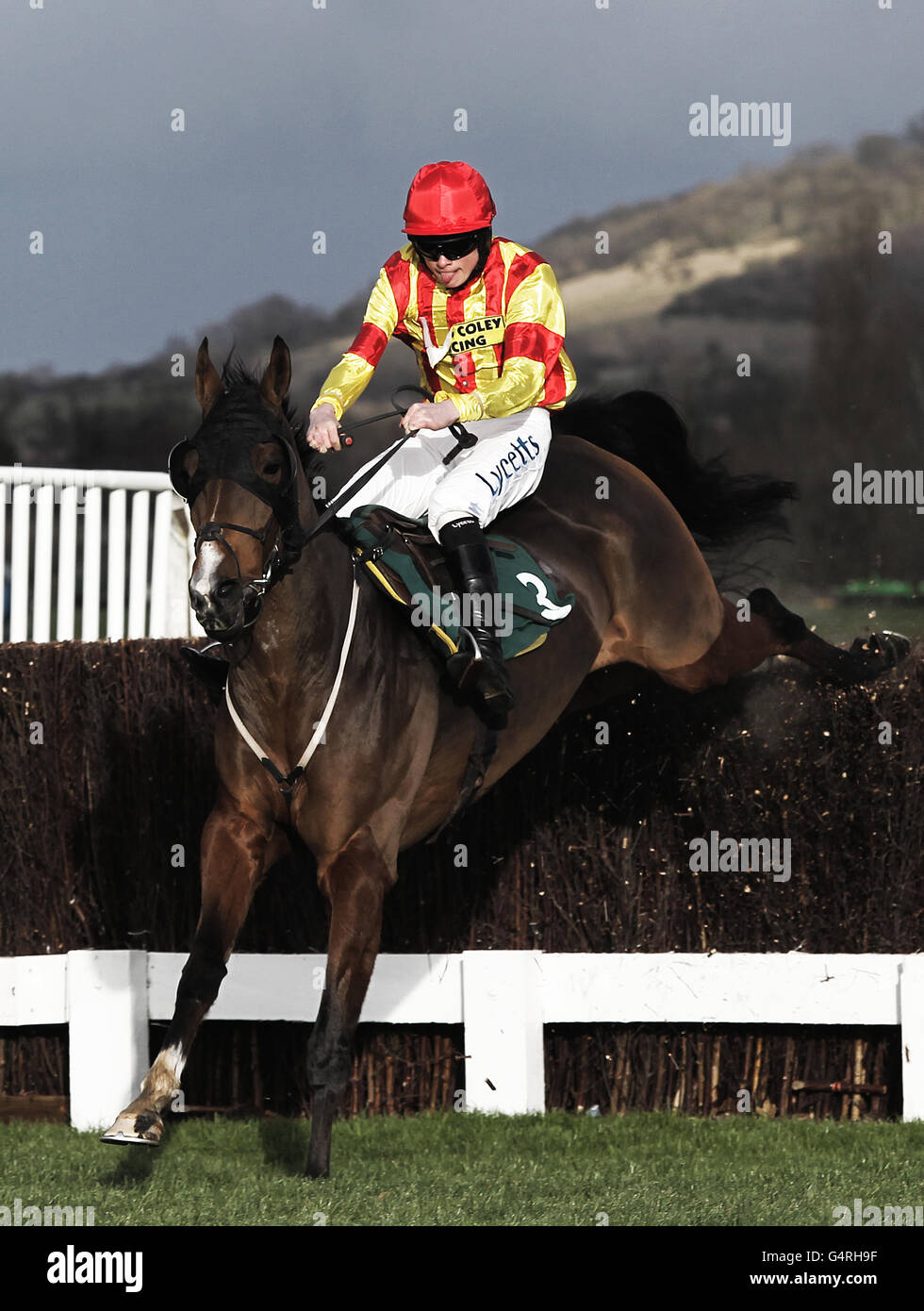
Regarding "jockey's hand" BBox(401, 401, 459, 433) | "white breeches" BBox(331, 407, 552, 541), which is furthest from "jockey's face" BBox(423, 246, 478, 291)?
"jockey's hand" BBox(401, 401, 459, 433)

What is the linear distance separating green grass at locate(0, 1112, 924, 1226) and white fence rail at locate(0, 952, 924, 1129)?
205 millimetres

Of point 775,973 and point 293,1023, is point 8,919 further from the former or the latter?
point 775,973

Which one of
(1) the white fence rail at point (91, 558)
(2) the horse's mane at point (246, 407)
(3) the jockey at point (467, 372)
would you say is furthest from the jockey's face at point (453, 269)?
(1) the white fence rail at point (91, 558)

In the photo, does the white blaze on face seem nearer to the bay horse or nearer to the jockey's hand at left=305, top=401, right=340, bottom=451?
the bay horse

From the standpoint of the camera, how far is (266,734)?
455cm

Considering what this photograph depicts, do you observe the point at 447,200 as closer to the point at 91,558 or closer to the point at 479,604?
the point at 479,604

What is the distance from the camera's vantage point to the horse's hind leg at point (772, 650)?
6.02 meters

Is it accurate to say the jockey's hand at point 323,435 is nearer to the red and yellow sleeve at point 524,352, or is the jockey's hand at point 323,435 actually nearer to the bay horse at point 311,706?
the bay horse at point 311,706

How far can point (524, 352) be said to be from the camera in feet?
17.1

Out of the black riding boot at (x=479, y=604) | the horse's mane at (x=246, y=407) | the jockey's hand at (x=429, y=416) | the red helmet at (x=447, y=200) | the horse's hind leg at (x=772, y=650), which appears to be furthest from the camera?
the horse's hind leg at (x=772, y=650)

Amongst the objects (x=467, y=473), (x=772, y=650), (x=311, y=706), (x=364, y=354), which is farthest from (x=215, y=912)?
(x=772, y=650)

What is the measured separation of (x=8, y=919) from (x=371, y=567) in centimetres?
242

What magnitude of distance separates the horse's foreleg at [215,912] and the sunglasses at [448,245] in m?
1.82

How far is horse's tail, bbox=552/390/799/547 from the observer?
652 centimetres
